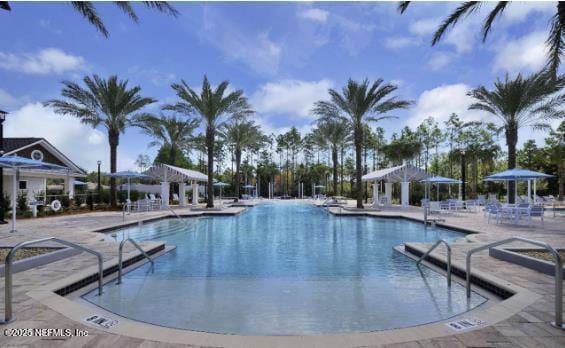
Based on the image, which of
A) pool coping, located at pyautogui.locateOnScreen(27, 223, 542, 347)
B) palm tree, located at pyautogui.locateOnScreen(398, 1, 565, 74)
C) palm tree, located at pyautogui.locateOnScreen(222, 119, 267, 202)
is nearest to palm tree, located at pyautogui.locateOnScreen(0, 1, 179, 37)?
palm tree, located at pyautogui.locateOnScreen(398, 1, 565, 74)

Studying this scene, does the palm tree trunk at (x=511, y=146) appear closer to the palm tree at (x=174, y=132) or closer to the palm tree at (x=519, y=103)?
the palm tree at (x=519, y=103)

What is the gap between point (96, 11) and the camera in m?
8.70

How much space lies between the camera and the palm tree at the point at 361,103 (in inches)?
872

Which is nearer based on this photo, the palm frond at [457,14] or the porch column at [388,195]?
the palm frond at [457,14]

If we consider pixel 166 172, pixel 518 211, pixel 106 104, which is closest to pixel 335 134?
pixel 166 172

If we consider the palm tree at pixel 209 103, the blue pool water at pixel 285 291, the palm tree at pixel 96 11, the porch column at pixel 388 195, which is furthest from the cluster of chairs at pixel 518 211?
the palm tree at pixel 209 103

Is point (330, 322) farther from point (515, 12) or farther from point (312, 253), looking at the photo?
point (515, 12)

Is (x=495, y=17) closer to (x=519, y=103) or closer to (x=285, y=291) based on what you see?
(x=285, y=291)

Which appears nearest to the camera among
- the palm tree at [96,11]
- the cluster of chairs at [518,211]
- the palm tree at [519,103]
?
the palm tree at [96,11]

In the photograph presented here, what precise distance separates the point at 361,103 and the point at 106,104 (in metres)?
16.4

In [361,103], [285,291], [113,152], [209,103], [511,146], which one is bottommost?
[285,291]

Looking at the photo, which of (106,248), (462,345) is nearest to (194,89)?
(106,248)

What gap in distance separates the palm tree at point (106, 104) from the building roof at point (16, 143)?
5.09 metres

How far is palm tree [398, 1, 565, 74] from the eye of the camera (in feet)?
21.7
